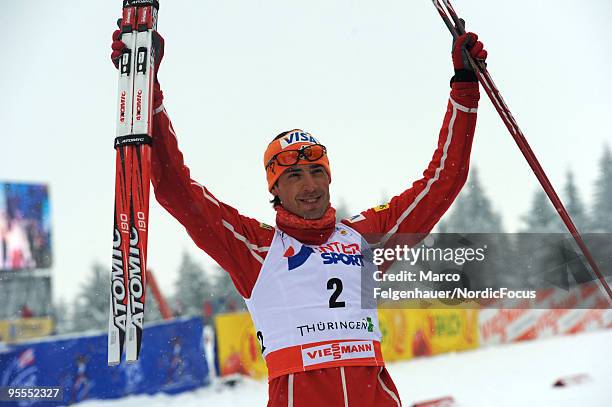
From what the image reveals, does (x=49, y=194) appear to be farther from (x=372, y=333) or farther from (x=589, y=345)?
(x=372, y=333)

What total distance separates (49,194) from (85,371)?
12663 mm

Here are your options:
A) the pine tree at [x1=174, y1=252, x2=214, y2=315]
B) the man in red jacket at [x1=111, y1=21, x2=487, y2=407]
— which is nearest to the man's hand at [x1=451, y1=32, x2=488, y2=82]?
the man in red jacket at [x1=111, y1=21, x2=487, y2=407]

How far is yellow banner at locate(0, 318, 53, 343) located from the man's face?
14.5m

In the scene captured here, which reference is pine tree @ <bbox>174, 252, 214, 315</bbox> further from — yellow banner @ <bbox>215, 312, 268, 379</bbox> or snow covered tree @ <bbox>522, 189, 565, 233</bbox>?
yellow banner @ <bbox>215, 312, 268, 379</bbox>

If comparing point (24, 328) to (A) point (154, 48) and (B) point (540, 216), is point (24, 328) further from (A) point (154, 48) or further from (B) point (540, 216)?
(B) point (540, 216)

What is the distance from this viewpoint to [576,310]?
15.8 meters

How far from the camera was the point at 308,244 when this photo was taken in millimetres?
2811

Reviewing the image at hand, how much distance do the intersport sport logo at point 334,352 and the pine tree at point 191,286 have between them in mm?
31597

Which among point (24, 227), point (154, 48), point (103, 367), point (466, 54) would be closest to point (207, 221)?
point (154, 48)

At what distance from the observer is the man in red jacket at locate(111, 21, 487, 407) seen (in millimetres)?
2566

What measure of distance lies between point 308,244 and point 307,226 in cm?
8

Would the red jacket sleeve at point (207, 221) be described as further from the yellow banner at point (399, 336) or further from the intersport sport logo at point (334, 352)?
the yellow banner at point (399, 336)

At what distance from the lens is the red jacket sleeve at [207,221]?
8.98ft

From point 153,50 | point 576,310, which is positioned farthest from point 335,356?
point 576,310
